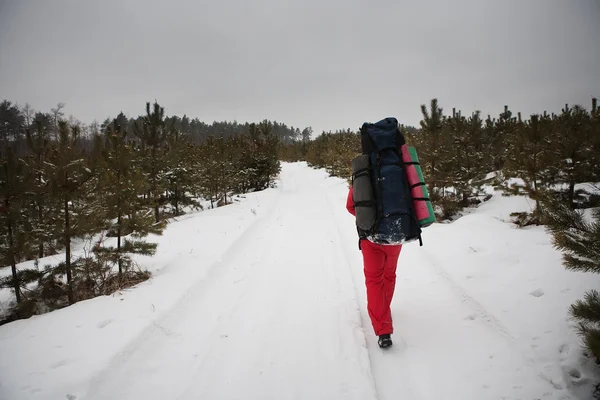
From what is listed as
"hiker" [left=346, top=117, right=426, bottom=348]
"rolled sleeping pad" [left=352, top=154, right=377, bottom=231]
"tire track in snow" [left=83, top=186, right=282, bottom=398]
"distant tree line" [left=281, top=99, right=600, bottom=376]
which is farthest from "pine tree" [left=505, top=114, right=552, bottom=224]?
"tire track in snow" [left=83, top=186, right=282, bottom=398]

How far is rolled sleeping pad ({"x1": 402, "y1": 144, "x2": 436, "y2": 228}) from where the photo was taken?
9.41ft

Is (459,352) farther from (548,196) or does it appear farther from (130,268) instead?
(130,268)

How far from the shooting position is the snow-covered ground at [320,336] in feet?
8.09

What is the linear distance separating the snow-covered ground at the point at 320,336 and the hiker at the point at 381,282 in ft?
0.81

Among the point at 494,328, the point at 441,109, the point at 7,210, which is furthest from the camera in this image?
the point at 441,109

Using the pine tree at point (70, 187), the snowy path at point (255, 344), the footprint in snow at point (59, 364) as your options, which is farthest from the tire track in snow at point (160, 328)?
the pine tree at point (70, 187)

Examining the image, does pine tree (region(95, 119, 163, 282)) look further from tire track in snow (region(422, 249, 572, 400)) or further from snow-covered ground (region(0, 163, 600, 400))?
tire track in snow (region(422, 249, 572, 400))

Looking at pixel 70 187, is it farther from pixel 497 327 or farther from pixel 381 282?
pixel 497 327

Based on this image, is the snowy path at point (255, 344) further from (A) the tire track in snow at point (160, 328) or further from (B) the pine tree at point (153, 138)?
(B) the pine tree at point (153, 138)

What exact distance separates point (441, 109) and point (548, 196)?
9462 mm

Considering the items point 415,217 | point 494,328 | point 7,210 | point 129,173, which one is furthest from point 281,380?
point 7,210

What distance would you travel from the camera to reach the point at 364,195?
9.60 feet

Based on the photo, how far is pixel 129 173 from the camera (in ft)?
18.2

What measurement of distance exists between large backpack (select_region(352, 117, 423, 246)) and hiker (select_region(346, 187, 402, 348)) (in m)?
0.20
